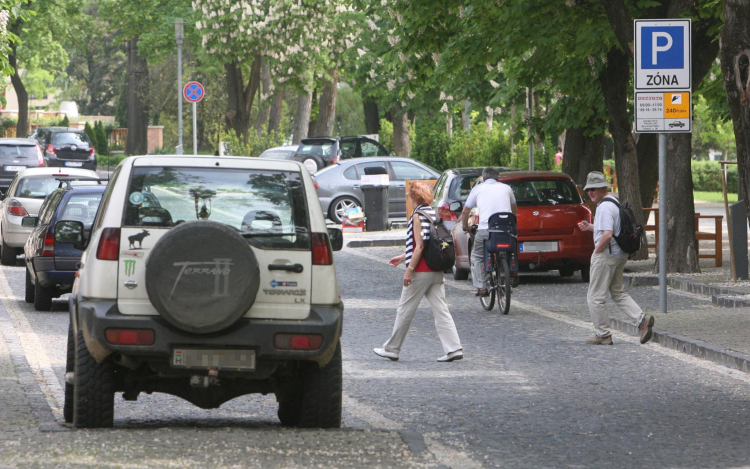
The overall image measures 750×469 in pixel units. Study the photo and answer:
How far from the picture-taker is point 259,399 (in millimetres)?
9227

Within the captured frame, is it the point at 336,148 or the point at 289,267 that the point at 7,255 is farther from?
the point at 336,148

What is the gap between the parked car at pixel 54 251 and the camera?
14.5 m

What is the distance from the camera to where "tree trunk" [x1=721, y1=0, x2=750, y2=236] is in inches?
345

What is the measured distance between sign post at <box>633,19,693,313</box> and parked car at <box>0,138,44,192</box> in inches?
919

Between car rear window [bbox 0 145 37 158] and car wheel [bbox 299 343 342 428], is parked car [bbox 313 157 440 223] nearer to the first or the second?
car rear window [bbox 0 145 37 158]

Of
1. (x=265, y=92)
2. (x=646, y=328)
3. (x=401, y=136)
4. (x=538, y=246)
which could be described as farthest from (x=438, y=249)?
(x=265, y=92)

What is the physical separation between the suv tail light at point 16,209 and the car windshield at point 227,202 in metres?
14.4

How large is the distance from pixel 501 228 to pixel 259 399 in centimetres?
619

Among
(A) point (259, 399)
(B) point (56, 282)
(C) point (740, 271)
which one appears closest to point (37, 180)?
(B) point (56, 282)

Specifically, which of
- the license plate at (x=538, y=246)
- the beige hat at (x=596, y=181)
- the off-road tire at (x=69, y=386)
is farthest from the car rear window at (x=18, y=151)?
the off-road tire at (x=69, y=386)

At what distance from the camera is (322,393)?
7.33 metres

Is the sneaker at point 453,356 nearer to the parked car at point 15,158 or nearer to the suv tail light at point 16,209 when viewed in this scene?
the suv tail light at point 16,209

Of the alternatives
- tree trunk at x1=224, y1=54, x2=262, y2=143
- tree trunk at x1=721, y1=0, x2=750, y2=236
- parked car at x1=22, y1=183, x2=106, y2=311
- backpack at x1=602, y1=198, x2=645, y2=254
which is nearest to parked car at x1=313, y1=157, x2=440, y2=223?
parked car at x1=22, y1=183, x2=106, y2=311

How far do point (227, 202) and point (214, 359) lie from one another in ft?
3.13
